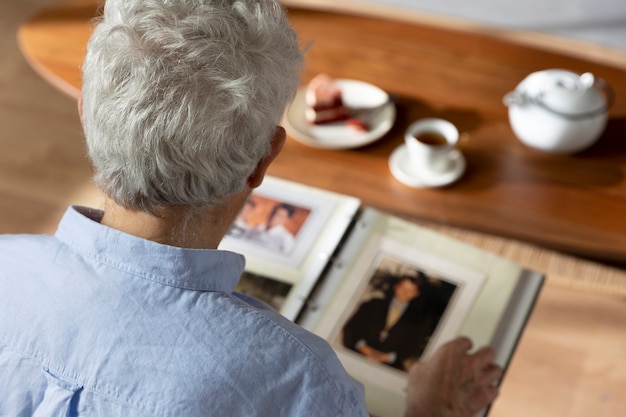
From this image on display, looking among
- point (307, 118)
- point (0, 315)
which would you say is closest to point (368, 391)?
point (0, 315)

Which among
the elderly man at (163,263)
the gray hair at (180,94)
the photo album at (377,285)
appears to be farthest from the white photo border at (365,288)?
the gray hair at (180,94)

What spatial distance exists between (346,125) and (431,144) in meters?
0.21

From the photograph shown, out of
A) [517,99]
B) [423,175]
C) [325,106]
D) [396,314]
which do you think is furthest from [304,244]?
[517,99]

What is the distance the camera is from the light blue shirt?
81 cm

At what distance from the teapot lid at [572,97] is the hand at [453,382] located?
596 mm

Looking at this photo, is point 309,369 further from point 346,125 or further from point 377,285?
point 346,125

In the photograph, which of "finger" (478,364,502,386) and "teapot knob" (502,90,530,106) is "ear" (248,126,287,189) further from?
"teapot knob" (502,90,530,106)

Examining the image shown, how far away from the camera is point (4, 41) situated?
3133mm

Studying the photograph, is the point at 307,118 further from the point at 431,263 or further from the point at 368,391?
the point at 368,391

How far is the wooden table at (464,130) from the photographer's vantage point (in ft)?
4.99

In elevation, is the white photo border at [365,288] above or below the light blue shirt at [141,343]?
above

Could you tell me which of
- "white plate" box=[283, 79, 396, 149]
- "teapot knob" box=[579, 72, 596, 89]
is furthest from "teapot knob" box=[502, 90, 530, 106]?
"white plate" box=[283, 79, 396, 149]

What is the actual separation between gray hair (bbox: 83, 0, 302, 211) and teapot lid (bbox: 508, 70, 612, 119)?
2.80 ft

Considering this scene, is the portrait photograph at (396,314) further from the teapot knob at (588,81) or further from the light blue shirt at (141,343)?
the teapot knob at (588,81)
